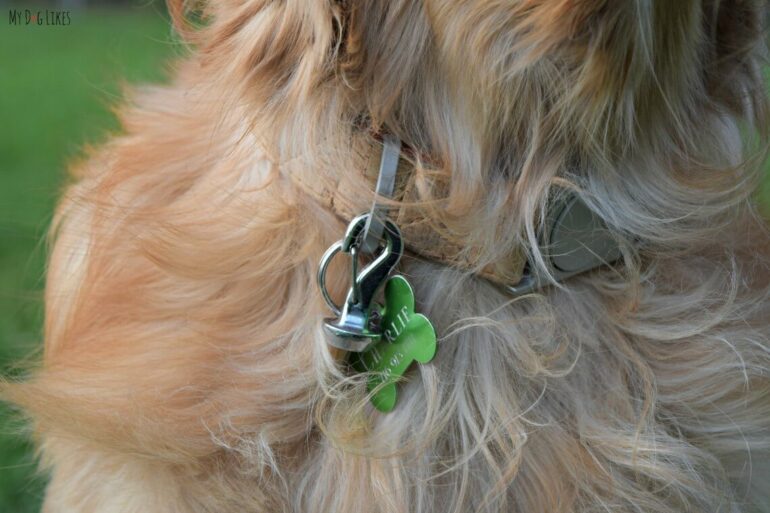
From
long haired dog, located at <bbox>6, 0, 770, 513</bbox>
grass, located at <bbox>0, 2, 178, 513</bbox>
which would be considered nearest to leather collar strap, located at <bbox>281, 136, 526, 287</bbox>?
long haired dog, located at <bbox>6, 0, 770, 513</bbox>

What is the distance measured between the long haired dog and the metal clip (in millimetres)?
42

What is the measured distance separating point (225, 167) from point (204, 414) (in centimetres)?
42

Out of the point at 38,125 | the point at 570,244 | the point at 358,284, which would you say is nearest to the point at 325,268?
the point at 358,284

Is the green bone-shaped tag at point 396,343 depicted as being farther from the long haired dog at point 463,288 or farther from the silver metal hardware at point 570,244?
the silver metal hardware at point 570,244

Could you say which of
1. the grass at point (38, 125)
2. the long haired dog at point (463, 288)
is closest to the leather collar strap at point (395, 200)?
the long haired dog at point (463, 288)

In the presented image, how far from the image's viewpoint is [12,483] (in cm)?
271

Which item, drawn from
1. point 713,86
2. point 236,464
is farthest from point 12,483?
point 713,86

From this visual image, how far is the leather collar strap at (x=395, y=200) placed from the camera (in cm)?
145

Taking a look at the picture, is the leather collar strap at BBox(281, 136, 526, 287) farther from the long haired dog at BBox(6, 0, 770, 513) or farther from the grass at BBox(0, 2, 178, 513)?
the grass at BBox(0, 2, 178, 513)

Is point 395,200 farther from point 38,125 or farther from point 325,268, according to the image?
point 38,125

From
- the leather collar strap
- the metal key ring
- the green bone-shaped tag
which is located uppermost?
the leather collar strap

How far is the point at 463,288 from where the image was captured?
151cm

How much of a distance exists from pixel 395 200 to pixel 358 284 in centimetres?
14

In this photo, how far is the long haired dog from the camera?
4.72 feet
